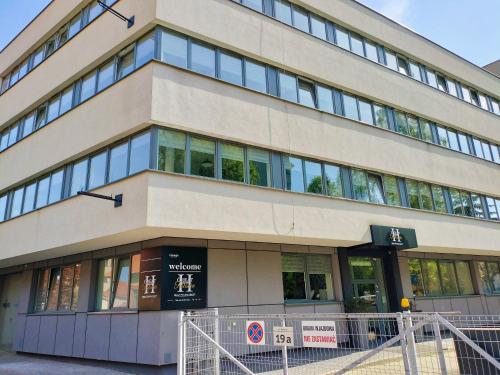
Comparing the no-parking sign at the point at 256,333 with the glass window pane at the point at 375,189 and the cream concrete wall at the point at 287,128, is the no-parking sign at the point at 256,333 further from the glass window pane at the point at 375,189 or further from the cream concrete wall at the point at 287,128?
the glass window pane at the point at 375,189

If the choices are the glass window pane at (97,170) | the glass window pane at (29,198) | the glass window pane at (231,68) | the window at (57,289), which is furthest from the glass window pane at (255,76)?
the glass window pane at (29,198)

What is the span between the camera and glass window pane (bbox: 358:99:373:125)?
16.0 meters

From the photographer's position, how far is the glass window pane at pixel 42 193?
46.1 ft

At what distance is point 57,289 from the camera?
15.0m

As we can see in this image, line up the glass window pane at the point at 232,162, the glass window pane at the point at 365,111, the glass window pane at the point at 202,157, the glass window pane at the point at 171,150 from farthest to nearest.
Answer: the glass window pane at the point at 365,111 → the glass window pane at the point at 232,162 → the glass window pane at the point at 202,157 → the glass window pane at the point at 171,150

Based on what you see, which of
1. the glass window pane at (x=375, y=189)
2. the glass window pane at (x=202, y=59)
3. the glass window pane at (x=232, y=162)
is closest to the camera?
the glass window pane at (x=232, y=162)

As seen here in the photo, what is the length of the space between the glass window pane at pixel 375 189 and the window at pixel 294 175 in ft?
11.4

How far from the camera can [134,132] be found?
10.9m

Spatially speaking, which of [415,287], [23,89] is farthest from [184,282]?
[23,89]

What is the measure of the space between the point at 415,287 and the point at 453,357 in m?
12.1

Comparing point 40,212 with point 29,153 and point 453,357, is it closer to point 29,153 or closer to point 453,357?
point 29,153

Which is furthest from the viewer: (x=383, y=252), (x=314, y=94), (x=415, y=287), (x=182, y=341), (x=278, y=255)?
(x=415, y=287)

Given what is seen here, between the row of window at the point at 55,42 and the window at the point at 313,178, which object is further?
the row of window at the point at 55,42

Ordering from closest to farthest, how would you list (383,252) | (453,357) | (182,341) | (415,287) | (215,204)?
(453,357) < (182,341) < (215,204) < (383,252) < (415,287)
